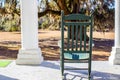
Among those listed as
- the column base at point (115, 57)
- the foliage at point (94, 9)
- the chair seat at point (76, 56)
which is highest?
the foliage at point (94, 9)

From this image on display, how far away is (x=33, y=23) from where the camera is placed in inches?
211

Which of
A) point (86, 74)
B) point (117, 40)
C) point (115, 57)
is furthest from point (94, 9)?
point (86, 74)

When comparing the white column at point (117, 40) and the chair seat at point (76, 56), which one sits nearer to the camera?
the chair seat at point (76, 56)

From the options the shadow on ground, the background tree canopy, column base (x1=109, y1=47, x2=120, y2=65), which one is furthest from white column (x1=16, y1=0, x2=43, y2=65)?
the background tree canopy

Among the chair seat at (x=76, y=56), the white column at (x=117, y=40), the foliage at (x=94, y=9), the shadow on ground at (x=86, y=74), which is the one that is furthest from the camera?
the foliage at (x=94, y=9)

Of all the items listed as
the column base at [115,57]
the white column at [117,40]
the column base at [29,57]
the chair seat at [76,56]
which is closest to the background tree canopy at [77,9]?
the white column at [117,40]

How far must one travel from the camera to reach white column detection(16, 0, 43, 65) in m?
5.30

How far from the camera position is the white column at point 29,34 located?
5.30m

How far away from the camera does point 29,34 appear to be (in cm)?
536

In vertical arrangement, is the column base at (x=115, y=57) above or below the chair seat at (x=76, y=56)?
below

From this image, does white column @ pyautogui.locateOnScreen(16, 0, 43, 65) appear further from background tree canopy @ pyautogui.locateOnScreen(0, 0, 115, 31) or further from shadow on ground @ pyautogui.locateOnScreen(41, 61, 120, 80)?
background tree canopy @ pyautogui.locateOnScreen(0, 0, 115, 31)

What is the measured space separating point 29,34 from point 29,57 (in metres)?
0.46

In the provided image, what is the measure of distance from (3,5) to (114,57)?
30.2ft

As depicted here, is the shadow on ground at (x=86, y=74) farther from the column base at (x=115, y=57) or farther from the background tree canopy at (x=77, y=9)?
the background tree canopy at (x=77, y=9)
